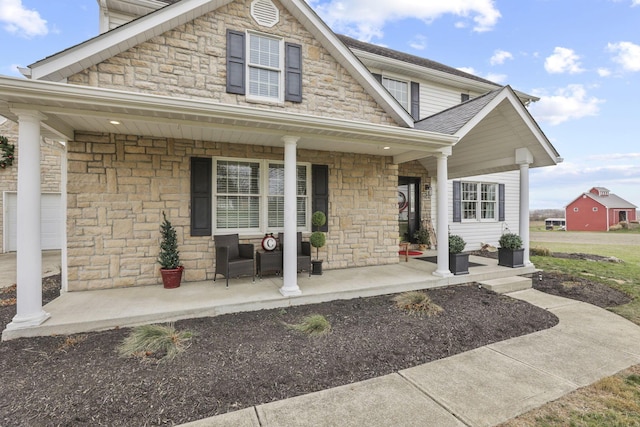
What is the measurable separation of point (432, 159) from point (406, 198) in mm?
1481

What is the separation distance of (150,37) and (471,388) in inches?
270

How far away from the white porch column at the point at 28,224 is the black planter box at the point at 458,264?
669 centimetres

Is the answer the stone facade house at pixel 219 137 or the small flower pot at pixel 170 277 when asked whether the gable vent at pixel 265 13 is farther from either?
the small flower pot at pixel 170 277

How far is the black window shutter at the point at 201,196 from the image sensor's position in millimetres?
5395

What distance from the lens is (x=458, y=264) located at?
19.5 ft

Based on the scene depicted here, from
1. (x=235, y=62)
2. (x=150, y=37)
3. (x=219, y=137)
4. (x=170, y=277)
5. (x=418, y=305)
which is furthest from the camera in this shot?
(x=235, y=62)

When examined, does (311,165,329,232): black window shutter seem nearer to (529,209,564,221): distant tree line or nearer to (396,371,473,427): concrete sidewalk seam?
(396,371,473,427): concrete sidewalk seam

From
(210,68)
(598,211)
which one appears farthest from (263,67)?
(598,211)

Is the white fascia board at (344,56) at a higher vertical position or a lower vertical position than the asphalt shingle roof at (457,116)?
higher

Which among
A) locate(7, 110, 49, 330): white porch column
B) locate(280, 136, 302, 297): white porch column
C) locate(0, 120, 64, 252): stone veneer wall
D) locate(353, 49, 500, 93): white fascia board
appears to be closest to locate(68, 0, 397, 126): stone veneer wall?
locate(280, 136, 302, 297): white porch column

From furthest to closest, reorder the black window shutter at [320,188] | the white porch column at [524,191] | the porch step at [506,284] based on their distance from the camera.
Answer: the white porch column at [524,191] < the black window shutter at [320,188] < the porch step at [506,284]

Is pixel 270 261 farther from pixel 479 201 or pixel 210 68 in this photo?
pixel 479 201

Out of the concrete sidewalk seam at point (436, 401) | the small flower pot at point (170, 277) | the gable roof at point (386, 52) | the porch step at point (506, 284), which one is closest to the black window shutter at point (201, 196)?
the small flower pot at point (170, 277)

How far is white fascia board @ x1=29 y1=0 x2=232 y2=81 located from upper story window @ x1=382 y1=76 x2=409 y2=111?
18.9 feet
